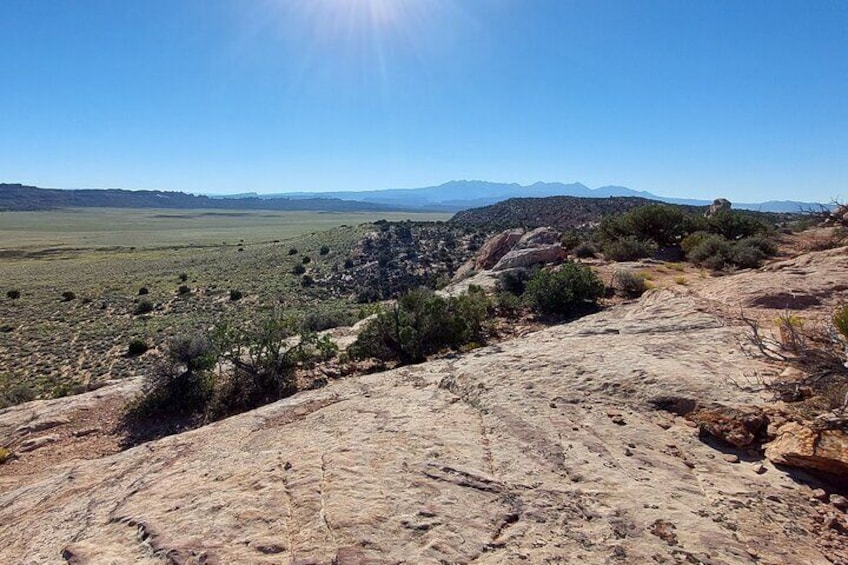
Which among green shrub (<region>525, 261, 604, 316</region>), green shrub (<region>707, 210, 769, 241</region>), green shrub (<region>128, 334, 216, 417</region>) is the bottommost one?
green shrub (<region>128, 334, 216, 417</region>)

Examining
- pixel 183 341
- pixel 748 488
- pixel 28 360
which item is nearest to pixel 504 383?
pixel 748 488

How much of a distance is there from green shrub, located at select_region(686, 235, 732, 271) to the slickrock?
10317 mm

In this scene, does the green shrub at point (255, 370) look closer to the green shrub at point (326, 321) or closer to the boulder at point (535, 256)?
the green shrub at point (326, 321)

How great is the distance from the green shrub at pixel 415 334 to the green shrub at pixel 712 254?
32.6ft

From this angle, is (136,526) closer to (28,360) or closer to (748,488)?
(748,488)

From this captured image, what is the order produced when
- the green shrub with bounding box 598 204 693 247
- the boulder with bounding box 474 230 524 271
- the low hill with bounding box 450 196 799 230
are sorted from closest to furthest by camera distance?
the green shrub with bounding box 598 204 693 247 < the boulder with bounding box 474 230 524 271 < the low hill with bounding box 450 196 799 230

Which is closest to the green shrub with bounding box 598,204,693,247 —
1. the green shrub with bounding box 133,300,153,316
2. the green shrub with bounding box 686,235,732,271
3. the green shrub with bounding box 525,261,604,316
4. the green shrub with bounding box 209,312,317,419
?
the green shrub with bounding box 686,235,732,271

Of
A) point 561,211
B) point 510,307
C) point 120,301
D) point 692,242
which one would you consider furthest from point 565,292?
point 561,211

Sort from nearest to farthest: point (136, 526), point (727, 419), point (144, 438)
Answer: point (136, 526) → point (727, 419) → point (144, 438)

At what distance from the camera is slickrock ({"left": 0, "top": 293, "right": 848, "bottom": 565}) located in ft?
12.0

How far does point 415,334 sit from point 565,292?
444cm

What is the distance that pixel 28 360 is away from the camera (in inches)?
810

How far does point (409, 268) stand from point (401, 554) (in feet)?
119

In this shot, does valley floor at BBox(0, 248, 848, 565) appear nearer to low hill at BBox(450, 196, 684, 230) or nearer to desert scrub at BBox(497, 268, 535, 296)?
desert scrub at BBox(497, 268, 535, 296)
